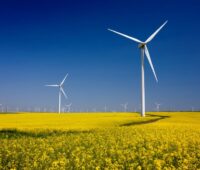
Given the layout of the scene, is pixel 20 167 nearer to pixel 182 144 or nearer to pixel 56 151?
pixel 56 151

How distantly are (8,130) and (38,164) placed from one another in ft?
72.1

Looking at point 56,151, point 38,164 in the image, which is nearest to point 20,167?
point 38,164

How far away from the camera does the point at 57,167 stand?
482 inches

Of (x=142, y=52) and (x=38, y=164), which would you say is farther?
(x=142, y=52)

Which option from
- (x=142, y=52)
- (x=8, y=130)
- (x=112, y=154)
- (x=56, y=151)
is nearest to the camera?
(x=112, y=154)

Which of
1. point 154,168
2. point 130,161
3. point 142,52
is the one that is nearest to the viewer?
point 154,168

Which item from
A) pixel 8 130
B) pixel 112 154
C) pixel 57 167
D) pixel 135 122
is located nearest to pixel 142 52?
pixel 135 122

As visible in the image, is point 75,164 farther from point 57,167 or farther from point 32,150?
point 32,150

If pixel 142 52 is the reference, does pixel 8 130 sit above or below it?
below

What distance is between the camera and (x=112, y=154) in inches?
631

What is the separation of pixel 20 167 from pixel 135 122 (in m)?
36.0

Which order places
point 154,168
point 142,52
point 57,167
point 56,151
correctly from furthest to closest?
point 142,52 < point 56,151 < point 154,168 < point 57,167

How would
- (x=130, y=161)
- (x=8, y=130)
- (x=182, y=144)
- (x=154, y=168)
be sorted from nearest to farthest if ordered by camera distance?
(x=154, y=168)
(x=130, y=161)
(x=182, y=144)
(x=8, y=130)

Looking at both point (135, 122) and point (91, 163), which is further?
point (135, 122)
